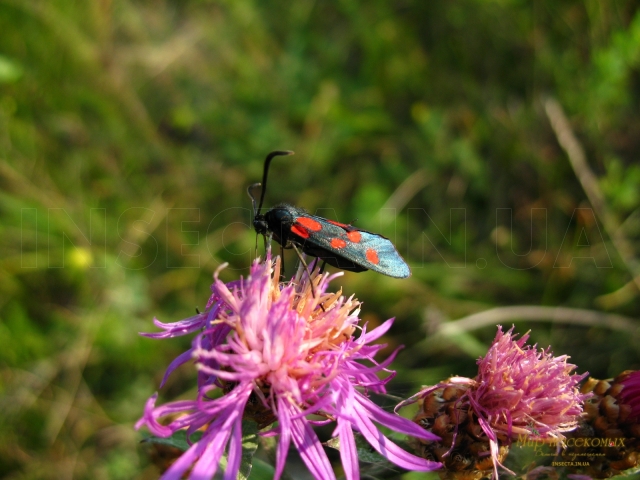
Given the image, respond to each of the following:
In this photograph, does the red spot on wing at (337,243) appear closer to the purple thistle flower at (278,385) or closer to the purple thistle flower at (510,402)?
the purple thistle flower at (278,385)

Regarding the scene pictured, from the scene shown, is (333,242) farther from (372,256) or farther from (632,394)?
(632,394)

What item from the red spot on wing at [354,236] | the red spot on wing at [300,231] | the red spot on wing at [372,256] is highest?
the red spot on wing at [300,231]

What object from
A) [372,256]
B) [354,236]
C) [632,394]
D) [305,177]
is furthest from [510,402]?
[305,177]

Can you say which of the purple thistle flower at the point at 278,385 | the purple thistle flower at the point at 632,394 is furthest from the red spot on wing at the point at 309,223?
the purple thistle flower at the point at 632,394

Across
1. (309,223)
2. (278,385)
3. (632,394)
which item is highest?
(309,223)

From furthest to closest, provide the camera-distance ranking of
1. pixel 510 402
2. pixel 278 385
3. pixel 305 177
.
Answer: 1. pixel 305 177
2. pixel 510 402
3. pixel 278 385

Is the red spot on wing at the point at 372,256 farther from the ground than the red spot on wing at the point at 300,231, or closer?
closer

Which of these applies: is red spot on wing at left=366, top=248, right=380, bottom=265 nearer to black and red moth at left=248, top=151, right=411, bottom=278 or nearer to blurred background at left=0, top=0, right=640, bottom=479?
black and red moth at left=248, top=151, right=411, bottom=278

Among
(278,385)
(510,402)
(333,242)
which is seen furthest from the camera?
(333,242)
